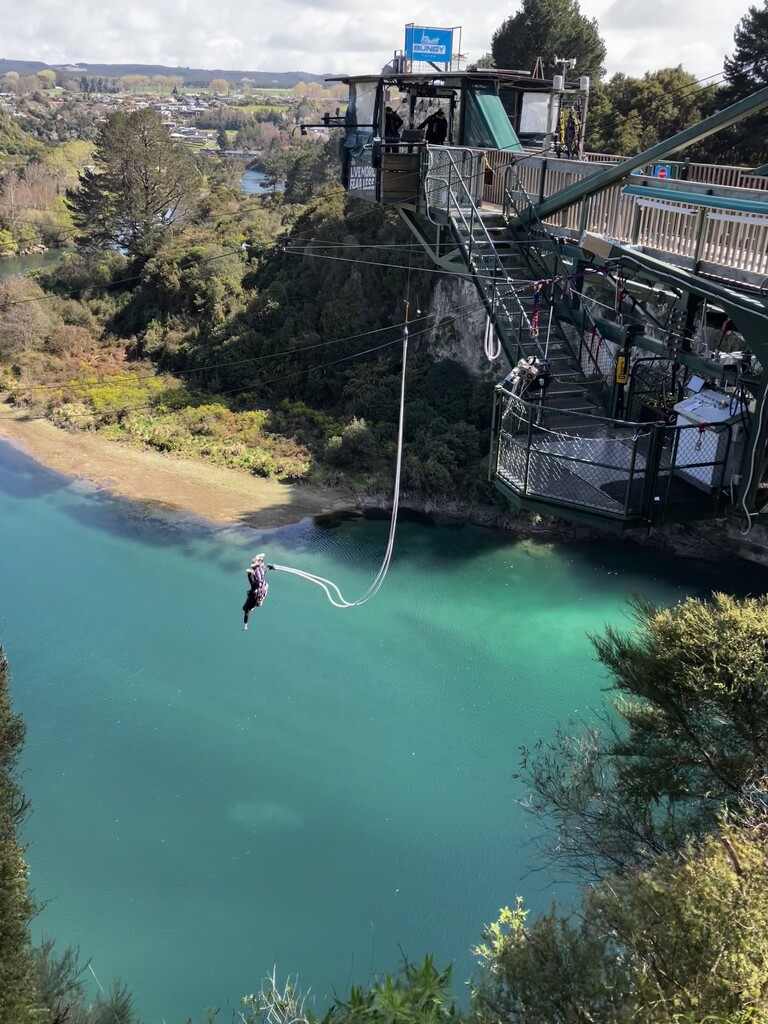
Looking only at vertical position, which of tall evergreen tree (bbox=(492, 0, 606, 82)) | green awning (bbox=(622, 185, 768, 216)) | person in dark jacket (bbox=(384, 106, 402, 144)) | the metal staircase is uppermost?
tall evergreen tree (bbox=(492, 0, 606, 82))

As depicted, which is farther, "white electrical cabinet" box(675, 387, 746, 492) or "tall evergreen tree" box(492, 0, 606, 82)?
"tall evergreen tree" box(492, 0, 606, 82)

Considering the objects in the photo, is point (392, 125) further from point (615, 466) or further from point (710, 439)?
point (710, 439)

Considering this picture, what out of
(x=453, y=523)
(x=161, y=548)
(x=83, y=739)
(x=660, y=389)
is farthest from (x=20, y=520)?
(x=660, y=389)

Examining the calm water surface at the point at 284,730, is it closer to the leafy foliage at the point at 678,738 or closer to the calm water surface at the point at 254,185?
the leafy foliage at the point at 678,738

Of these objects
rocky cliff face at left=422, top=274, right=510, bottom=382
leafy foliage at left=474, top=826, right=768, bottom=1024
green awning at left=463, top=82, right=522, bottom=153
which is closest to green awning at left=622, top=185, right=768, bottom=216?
leafy foliage at left=474, top=826, right=768, bottom=1024

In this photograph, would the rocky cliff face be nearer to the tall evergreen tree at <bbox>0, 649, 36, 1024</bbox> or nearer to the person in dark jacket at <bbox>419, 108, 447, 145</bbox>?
the person in dark jacket at <bbox>419, 108, 447, 145</bbox>

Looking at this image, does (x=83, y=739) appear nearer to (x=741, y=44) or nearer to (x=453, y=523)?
(x=453, y=523)

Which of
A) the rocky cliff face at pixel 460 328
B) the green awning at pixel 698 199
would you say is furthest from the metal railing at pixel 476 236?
the rocky cliff face at pixel 460 328
